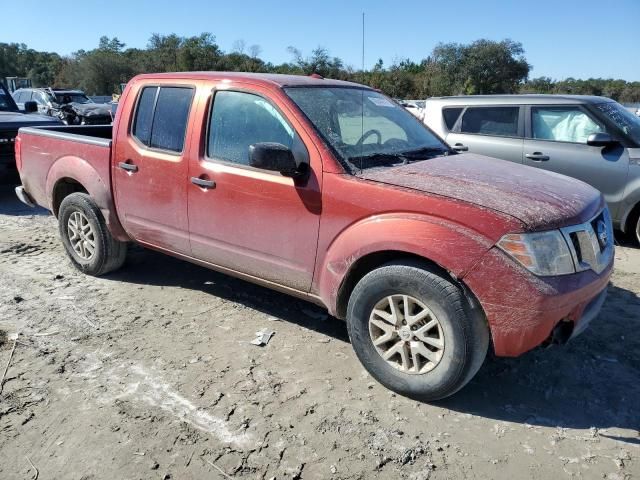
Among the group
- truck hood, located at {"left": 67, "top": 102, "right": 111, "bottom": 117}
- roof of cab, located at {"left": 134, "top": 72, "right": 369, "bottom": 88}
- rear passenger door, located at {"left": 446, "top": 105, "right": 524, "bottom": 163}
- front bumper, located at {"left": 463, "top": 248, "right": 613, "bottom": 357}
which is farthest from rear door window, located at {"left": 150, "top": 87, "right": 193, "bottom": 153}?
truck hood, located at {"left": 67, "top": 102, "right": 111, "bottom": 117}

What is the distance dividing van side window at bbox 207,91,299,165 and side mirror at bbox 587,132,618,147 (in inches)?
164

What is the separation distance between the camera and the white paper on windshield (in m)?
4.26

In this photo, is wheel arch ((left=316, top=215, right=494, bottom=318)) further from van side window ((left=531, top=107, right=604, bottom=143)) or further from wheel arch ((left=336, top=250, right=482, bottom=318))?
van side window ((left=531, top=107, right=604, bottom=143))

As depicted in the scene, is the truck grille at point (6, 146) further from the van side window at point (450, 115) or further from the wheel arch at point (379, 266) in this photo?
the wheel arch at point (379, 266)

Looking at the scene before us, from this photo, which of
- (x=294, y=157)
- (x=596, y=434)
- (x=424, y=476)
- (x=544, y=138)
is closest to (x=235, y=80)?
(x=294, y=157)

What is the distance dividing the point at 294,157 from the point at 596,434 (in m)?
2.28

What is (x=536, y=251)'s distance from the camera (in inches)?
107

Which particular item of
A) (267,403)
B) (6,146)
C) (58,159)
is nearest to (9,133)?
(6,146)

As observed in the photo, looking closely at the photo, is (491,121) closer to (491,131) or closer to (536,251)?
(491,131)

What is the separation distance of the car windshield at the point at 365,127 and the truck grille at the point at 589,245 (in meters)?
1.15

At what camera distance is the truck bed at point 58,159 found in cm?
462

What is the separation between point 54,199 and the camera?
5219mm

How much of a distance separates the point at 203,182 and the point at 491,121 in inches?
179

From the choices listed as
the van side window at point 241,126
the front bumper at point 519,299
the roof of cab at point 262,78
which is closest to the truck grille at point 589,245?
the front bumper at point 519,299
